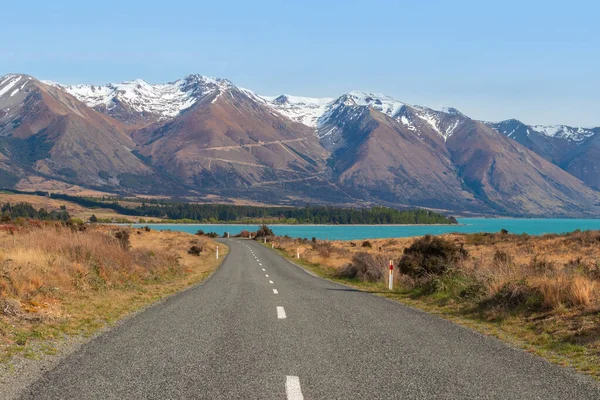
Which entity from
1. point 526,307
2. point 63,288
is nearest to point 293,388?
point 526,307

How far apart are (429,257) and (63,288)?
1625cm

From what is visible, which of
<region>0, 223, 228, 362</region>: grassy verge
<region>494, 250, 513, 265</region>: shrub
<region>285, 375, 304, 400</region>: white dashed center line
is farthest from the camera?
<region>494, 250, 513, 265</region>: shrub

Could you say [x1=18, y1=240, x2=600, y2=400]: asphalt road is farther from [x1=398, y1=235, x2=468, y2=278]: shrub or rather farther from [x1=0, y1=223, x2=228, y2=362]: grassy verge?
[x1=398, y1=235, x2=468, y2=278]: shrub

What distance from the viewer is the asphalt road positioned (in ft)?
25.8

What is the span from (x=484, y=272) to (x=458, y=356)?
9931 millimetres

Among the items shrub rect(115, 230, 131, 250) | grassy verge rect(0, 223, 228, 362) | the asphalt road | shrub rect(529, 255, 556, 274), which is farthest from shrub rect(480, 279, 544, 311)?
shrub rect(115, 230, 131, 250)

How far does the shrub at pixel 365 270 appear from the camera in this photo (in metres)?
30.0

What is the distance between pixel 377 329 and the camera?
13078 mm

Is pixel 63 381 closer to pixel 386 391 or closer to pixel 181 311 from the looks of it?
pixel 386 391

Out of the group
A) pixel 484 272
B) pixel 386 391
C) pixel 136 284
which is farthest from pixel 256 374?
pixel 136 284

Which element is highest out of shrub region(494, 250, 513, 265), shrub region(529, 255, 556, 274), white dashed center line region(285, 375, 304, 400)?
shrub region(529, 255, 556, 274)

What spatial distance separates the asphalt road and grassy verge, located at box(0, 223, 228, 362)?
0.99 m

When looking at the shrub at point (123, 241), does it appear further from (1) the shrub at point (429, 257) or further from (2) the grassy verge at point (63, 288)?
(1) the shrub at point (429, 257)

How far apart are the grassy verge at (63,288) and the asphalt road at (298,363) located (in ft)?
→ 3.26
